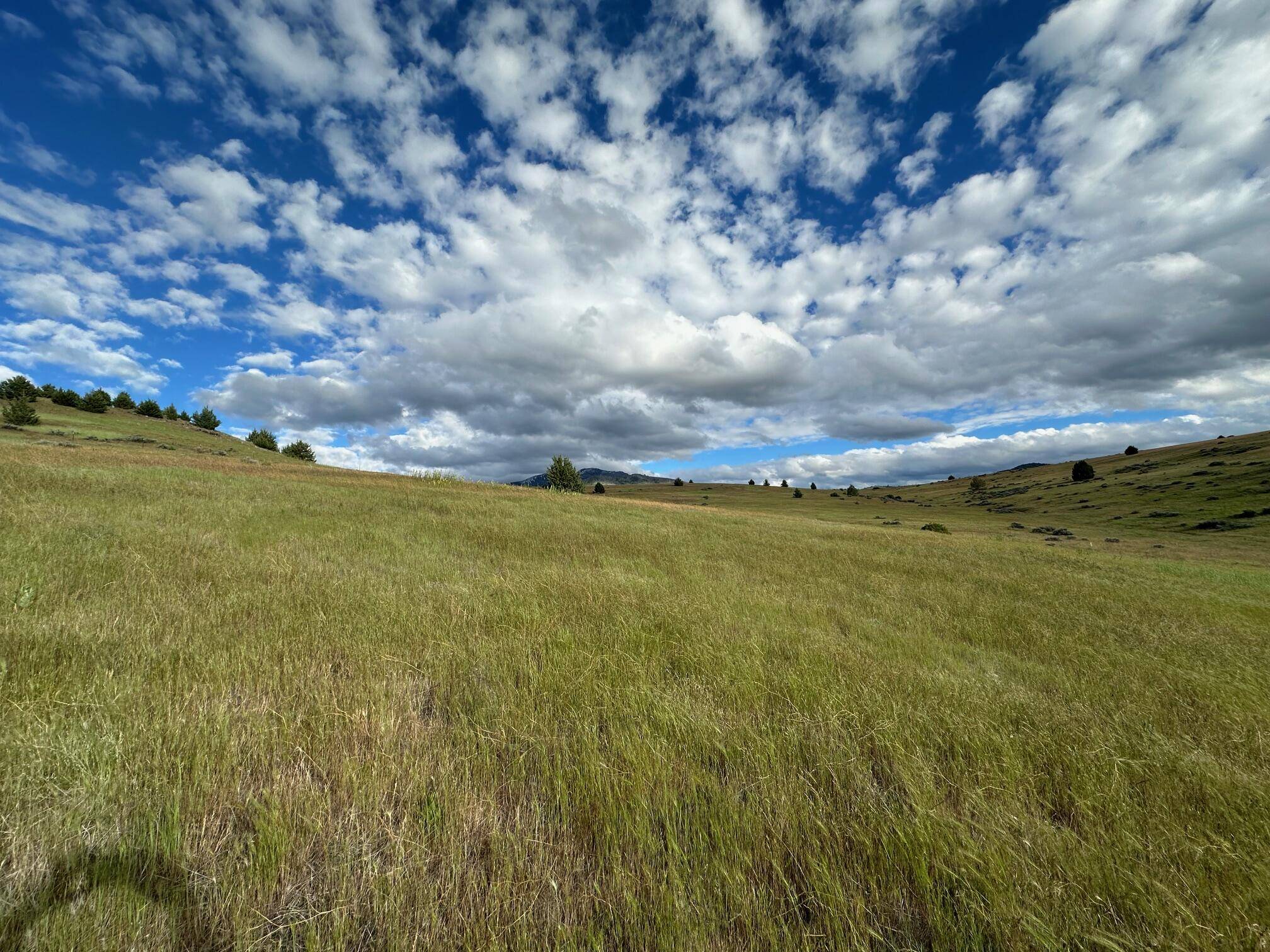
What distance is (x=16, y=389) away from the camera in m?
49.1

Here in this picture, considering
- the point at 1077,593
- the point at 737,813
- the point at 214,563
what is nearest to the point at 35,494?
the point at 214,563

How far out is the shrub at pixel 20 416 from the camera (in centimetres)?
3528

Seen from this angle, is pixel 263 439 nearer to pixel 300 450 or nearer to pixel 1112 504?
pixel 300 450

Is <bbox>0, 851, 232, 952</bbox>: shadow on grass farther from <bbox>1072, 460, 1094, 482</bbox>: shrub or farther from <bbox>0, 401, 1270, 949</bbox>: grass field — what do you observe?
<bbox>1072, 460, 1094, 482</bbox>: shrub

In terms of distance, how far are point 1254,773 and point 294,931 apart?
6468 millimetres

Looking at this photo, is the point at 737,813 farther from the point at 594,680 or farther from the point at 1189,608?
the point at 1189,608

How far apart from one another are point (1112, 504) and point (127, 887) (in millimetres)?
92241

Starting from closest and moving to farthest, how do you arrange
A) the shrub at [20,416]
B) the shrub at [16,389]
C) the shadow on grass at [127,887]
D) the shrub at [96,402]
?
1. the shadow on grass at [127,887]
2. the shrub at [20,416]
3. the shrub at [16,389]
4. the shrub at [96,402]

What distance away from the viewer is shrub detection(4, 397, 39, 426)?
35.3 metres

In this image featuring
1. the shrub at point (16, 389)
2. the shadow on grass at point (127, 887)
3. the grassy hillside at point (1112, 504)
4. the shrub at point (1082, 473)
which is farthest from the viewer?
the shrub at point (1082, 473)

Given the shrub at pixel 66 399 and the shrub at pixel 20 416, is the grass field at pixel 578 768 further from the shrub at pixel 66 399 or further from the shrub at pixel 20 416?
the shrub at pixel 66 399

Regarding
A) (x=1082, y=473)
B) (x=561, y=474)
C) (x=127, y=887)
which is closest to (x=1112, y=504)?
(x=1082, y=473)

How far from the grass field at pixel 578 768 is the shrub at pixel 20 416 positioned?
4727cm

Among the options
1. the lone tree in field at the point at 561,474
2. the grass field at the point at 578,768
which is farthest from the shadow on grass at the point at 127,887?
the lone tree in field at the point at 561,474
